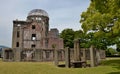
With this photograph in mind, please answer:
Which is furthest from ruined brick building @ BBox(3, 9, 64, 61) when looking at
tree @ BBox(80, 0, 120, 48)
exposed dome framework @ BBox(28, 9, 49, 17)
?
tree @ BBox(80, 0, 120, 48)

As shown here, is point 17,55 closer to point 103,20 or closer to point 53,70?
point 53,70

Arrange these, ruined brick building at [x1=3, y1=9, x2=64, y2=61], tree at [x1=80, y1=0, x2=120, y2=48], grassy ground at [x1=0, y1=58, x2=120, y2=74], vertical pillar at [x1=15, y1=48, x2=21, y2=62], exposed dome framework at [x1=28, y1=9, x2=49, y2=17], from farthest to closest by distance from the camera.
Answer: exposed dome framework at [x1=28, y1=9, x2=49, y2=17]
ruined brick building at [x1=3, y1=9, x2=64, y2=61]
vertical pillar at [x1=15, y1=48, x2=21, y2=62]
tree at [x1=80, y1=0, x2=120, y2=48]
grassy ground at [x1=0, y1=58, x2=120, y2=74]

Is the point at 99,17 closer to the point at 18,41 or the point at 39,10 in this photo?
the point at 18,41

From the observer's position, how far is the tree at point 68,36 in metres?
62.3

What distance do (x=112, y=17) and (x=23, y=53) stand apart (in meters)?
20.2

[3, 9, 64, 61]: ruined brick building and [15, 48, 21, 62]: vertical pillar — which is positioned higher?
[3, 9, 64, 61]: ruined brick building

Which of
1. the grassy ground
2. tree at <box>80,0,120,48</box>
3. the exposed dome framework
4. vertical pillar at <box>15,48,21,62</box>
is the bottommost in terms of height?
the grassy ground

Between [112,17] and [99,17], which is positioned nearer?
[112,17]

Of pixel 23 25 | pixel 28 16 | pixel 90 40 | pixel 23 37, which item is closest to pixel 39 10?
pixel 28 16

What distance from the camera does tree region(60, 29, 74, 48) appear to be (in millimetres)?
62281

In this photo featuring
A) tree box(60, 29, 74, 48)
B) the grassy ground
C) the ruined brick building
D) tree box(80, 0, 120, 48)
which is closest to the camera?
the grassy ground

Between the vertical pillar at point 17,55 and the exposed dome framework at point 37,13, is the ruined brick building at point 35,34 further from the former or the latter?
the vertical pillar at point 17,55

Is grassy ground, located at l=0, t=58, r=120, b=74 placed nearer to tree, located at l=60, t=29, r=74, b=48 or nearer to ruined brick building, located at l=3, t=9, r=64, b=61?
ruined brick building, located at l=3, t=9, r=64, b=61

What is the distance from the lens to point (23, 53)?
3338 centimetres
